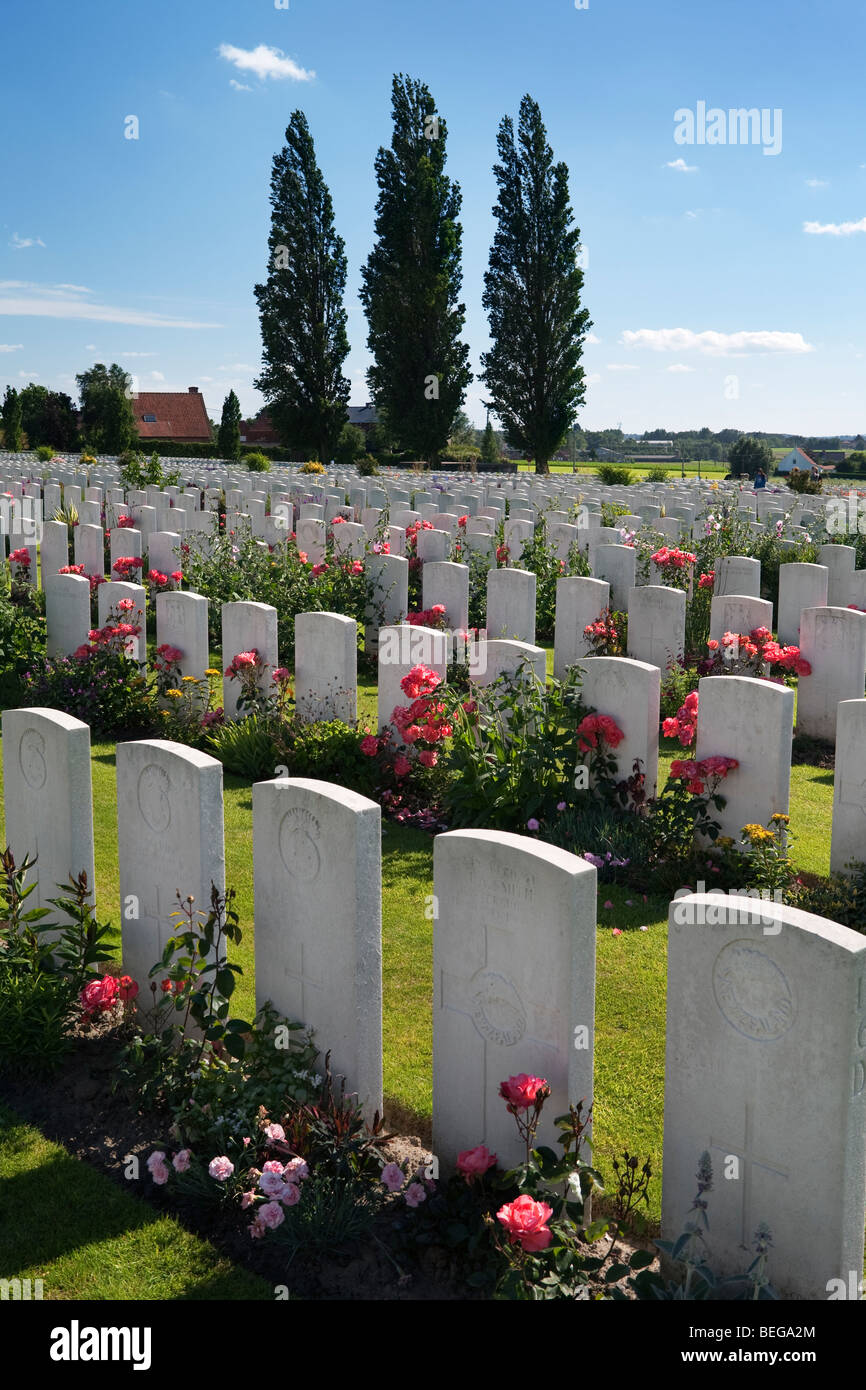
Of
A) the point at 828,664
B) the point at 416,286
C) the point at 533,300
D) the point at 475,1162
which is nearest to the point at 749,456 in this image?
the point at 533,300

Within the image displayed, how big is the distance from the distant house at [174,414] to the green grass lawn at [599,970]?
71.4m

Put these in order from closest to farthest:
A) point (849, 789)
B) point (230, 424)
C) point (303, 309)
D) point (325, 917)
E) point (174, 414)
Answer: point (325, 917), point (849, 789), point (303, 309), point (230, 424), point (174, 414)

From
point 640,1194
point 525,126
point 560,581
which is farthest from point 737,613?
point 525,126

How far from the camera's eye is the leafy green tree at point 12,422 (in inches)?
1941

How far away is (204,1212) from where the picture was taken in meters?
4.05

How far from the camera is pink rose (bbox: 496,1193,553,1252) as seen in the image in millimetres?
3266

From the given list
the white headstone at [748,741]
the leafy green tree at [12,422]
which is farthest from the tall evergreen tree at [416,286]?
the white headstone at [748,741]

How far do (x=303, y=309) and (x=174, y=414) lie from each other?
110 feet

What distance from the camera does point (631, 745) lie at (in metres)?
7.20

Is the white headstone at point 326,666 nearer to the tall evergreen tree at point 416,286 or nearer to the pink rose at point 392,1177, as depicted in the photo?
the pink rose at point 392,1177

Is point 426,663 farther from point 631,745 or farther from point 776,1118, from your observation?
point 776,1118

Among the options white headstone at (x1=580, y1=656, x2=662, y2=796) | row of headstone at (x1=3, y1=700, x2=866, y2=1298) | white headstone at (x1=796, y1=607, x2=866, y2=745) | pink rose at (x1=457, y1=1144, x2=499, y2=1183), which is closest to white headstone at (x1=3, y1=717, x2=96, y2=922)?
row of headstone at (x1=3, y1=700, x2=866, y2=1298)

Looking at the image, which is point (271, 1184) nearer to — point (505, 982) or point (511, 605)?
point (505, 982)

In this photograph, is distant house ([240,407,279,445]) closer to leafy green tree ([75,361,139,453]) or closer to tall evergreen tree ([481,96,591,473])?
leafy green tree ([75,361,139,453])
